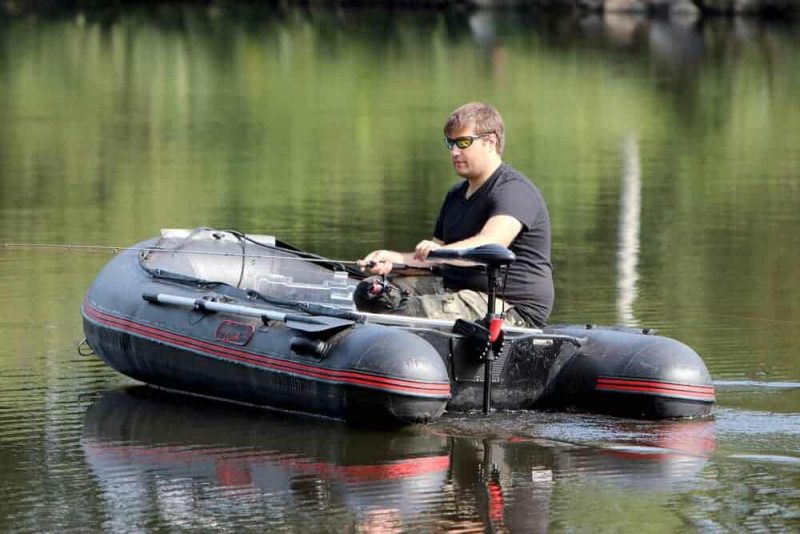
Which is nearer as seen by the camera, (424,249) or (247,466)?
(247,466)

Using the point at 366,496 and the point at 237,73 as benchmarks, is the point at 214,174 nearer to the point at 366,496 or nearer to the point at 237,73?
the point at 366,496

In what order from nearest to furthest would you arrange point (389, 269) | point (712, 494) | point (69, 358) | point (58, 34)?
point (712, 494) < point (389, 269) < point (69, 358) < point (58, 34)

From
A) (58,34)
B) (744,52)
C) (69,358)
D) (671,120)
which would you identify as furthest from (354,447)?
(58,34)

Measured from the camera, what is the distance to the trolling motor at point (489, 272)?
8859 mm

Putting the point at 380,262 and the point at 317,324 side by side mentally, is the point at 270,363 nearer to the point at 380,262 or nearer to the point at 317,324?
the point at 317,324

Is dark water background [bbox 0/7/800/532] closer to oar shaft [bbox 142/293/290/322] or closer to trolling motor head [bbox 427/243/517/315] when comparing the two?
oar shaft [bbox 142/293/290/322]

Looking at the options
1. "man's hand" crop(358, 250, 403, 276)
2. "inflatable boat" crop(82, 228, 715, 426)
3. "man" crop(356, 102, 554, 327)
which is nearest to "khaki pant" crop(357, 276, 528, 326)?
"man" crop(356, 102, 554, 327)

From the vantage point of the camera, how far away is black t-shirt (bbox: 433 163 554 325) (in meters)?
9.36

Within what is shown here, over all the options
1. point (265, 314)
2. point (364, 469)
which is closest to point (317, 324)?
point (265, 314)

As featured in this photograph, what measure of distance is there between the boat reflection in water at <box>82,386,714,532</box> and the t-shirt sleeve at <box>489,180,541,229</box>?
1.01 metres

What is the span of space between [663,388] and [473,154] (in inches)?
59.1

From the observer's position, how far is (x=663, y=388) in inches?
358

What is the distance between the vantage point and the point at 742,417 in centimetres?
923

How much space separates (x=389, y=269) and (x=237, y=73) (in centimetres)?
2786
